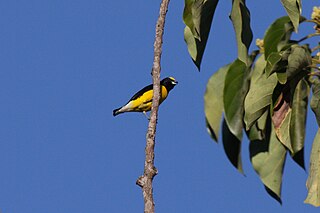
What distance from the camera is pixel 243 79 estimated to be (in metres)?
4.45

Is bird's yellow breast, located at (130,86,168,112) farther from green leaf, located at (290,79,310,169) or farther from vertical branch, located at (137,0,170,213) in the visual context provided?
vertical branch, located at (137,0,170,213)

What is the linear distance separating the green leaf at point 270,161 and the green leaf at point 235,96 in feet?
0.53

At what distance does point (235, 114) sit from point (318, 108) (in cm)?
41

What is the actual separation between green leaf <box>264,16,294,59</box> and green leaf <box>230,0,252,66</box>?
118mm

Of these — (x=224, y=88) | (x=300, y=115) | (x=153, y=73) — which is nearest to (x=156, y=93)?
(x=153, y=73)

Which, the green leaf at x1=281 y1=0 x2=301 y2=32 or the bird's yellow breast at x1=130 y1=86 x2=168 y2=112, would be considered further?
the bird's yellow breast at x1=130 y1=86 x2=168 y2=112

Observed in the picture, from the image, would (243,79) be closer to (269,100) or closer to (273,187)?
(269,100)

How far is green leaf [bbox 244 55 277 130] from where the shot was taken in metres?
4.23

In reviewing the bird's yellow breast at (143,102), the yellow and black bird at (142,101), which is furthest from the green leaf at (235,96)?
the bird's yellow breast at (143,102)

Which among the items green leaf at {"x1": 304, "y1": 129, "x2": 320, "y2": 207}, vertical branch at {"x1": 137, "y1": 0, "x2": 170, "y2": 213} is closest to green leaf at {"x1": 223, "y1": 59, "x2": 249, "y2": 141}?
green leaf at {"x1": 304, "y1": 129, "x2": 320, "y2": 207}

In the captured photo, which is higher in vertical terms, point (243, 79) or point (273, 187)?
point (243, 79)

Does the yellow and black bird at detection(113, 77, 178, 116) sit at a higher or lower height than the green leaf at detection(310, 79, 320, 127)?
higher

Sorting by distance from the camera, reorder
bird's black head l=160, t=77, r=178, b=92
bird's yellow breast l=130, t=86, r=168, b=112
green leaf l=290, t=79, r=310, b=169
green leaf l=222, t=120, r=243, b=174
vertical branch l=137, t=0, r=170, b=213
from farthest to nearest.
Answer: bird's black head l=160, t=77, r=178, b=92 < bird's yellow breast l=130, t=86, r=168, b=112 < green leaf l=222, t=120, r=243, b=174 < green leaf l=290, t=79, r=310, b=169 < vertical branch l=137, t=0, r=170, b=213

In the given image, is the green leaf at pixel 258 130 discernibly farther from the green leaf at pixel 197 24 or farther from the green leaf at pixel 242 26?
the green leaf at pixel 197 24
